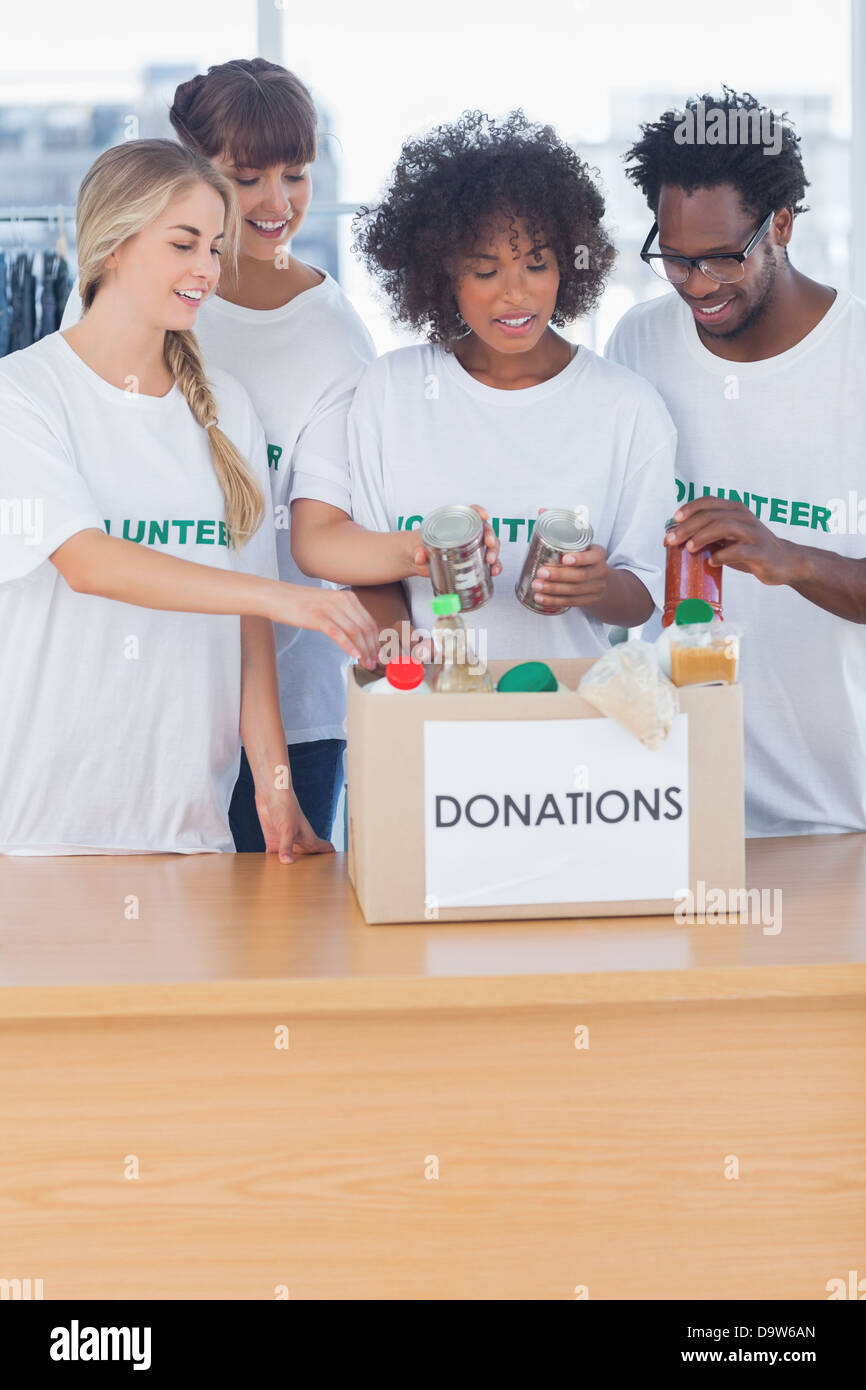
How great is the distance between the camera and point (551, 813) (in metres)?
1.29

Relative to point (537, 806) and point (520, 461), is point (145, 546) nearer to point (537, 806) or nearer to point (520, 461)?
point (520, 461)

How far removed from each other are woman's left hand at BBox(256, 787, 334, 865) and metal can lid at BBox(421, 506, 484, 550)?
Answer: 476mm

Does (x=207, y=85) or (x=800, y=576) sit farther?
(x=207, y=85)

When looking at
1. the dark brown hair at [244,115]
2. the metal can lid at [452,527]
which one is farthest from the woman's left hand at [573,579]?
the dark brown hair at [244,115]

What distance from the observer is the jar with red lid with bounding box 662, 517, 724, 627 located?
156 centimetres

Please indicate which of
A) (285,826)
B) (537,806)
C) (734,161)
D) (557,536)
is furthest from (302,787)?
(734,161)

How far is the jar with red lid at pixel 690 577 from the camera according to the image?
5.11 feet

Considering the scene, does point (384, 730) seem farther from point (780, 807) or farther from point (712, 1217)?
point (780, 807)

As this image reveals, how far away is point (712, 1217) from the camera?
1.23 meters

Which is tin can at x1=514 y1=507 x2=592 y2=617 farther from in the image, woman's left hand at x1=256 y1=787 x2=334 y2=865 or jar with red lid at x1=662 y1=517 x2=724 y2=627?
woman's left hand at x1=256 y1=787 x2=334 y2=865

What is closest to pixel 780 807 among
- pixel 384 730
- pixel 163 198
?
pixel 384 730

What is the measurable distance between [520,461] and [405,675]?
617 millimetres

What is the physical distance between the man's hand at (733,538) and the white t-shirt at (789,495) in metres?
0.27
